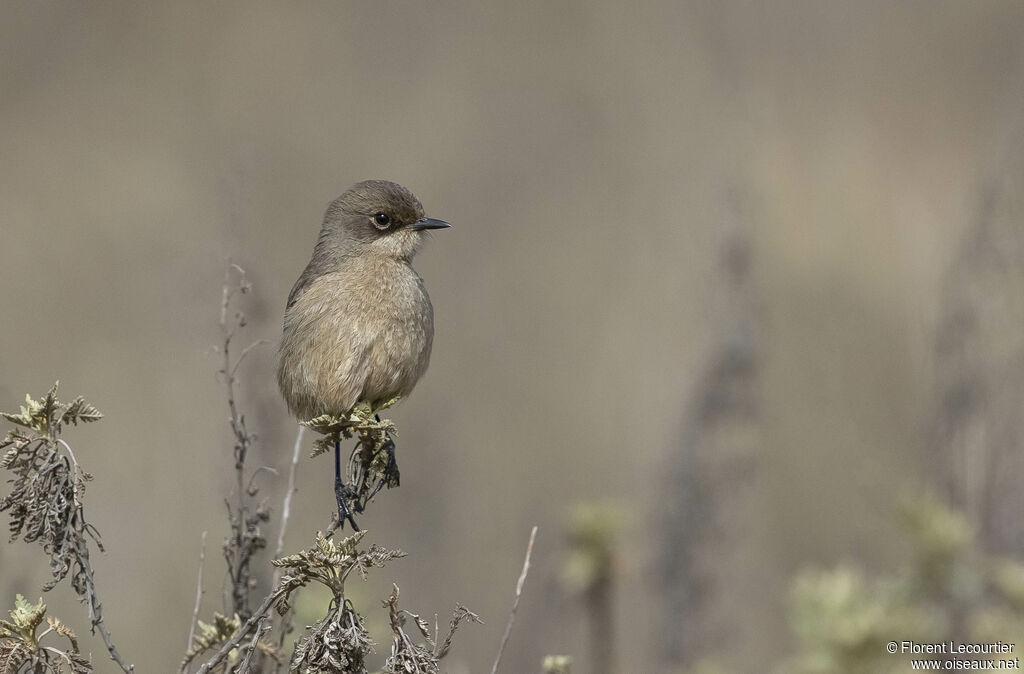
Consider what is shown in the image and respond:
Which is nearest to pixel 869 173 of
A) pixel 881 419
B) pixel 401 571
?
pixel 881 419

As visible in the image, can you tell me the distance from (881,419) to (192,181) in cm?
692

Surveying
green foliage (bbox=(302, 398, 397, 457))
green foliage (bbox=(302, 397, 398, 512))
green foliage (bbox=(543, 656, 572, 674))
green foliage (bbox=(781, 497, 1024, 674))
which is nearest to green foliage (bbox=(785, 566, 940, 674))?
green foliage (bbox=(781, 497, 1024, 674))

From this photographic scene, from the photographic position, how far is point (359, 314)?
390 cm

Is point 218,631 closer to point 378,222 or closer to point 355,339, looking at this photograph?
point 355,339

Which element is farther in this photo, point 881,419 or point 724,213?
point 881,419

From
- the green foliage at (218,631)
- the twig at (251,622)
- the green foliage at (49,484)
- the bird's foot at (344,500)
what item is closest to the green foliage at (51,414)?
the green foliage at (49,484)

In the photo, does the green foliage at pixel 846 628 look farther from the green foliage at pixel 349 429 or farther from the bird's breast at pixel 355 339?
the green foliage at pixel 349 429

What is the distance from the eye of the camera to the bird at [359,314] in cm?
379

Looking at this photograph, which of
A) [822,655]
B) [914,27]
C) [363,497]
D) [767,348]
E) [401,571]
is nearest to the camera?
[363,497]

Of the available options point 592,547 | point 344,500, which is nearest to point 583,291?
point 592,547

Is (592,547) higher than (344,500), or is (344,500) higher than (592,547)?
(592,547)

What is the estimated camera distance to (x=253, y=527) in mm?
3434

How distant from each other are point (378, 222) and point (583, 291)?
6762mm

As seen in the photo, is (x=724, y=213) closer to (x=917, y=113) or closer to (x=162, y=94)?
(x=917, y=113)
